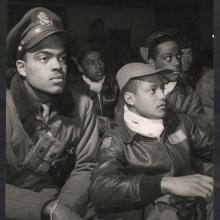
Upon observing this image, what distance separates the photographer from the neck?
4438mm

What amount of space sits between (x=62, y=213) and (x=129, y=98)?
83cm

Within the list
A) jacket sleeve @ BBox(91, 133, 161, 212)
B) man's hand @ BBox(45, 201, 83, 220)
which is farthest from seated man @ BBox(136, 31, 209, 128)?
man's hand @ BBox(45, 201, 83, 220)

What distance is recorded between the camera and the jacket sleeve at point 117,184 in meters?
4.50

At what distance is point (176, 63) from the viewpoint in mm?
4586

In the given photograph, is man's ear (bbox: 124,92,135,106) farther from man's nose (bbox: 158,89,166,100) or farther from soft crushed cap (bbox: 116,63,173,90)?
man's nose (bbox: 158,89,166,100)

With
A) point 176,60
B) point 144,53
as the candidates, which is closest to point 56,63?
point 144,53

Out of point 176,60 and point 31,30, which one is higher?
point 31,30

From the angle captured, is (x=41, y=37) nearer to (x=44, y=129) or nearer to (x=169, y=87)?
(x=44, y=129)

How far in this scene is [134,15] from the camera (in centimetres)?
450

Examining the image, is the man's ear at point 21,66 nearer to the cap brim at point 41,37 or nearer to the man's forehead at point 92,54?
the cap brim at point 41,37

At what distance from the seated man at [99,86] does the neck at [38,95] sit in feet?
0.70

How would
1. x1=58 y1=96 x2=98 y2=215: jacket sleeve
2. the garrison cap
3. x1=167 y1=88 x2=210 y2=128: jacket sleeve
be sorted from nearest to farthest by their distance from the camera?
the garrison cap
x1=58 y1=96 x2=98 y2=215: jacket sleeve
x1=167 y1=88 x2=210 y2=128: jacket sleeve

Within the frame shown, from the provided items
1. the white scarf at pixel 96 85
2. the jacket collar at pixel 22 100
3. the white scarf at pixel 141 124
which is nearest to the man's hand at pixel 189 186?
the white scarf at pixel 141 124

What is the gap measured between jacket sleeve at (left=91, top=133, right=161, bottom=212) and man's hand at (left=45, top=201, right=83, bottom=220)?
6.0 inches
